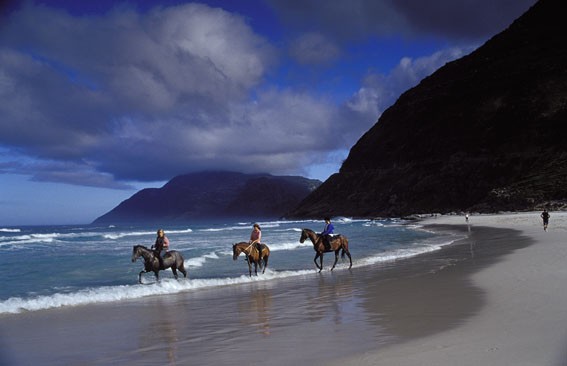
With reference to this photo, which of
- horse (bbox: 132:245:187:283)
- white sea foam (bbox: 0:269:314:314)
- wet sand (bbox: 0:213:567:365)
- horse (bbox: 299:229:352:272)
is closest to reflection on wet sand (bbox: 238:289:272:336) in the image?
wet sand (bbox: 0:213:567:365)

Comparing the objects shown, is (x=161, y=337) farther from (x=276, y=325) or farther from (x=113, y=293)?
(x=113, y=293)

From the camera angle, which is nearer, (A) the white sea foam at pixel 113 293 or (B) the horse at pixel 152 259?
(A) the white sea foam at pixel 113 293

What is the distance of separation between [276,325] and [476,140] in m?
109

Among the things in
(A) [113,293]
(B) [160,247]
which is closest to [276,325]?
(A) [113,293]

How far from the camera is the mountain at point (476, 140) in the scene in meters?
92.1

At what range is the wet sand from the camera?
7.53 m

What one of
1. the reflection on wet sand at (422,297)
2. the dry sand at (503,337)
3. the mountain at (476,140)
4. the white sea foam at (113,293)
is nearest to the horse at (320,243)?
the white sea foam at (113,293)

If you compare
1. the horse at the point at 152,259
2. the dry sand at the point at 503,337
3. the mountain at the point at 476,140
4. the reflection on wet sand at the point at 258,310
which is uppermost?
the mountain at the point at 476,140

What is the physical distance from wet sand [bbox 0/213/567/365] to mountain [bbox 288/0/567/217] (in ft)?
205

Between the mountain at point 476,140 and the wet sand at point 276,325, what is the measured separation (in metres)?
62.4

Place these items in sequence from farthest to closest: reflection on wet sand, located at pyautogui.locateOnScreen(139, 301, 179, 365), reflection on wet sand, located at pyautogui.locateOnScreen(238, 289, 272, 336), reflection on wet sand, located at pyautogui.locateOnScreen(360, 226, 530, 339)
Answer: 1. reflection on wet sand, located at pyautogui.locateOnScreen(238, 289, 272, 336)
2. reflection on wet sand, located at pyautogui.locateOnScreen(360, 226, 530, 339)
3. reflection on wet sand, located at pyautogui.locateOnScreen(139, 301, 179, 365)

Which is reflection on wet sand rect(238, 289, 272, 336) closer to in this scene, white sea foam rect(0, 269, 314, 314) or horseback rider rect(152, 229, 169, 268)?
white sea foam rect(0, 269, 314, 314)

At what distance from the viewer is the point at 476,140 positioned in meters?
110

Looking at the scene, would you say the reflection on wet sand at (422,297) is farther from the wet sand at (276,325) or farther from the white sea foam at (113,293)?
the white sea foam at (113,293)
